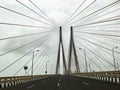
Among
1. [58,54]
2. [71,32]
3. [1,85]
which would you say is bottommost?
[1,85]

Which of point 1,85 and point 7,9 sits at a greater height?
point 7,9

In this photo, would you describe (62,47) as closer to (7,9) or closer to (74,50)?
(74,50)

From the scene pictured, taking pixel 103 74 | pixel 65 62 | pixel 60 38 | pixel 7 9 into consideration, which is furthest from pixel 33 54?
pixel 7 9

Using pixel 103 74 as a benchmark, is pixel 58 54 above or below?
above

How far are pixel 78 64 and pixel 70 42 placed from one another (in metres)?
5.25

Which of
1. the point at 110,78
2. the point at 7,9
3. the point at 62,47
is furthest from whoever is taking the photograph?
the point at 62,47

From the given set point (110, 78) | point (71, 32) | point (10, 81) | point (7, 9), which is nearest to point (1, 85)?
point (10, 81)

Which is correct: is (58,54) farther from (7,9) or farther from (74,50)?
(7,9)

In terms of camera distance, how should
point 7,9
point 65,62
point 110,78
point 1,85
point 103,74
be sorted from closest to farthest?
point 7,9, point 1,85, point 110,78, point 103,74, point 65,62

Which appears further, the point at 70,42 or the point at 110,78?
the point at 70,42

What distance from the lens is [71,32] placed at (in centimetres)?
5484

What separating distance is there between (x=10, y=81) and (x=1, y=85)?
408 centimetres

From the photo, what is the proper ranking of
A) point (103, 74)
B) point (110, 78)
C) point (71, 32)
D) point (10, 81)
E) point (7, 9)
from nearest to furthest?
point (7, 9), point (10, 81), point (110, 78), point (103, 74), point (71, 32)

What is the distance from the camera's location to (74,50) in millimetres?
55625
